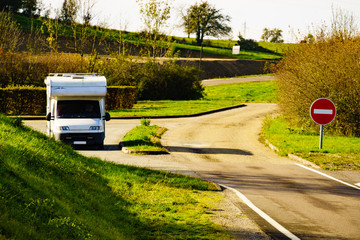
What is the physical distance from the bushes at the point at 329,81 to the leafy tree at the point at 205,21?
76191 mm

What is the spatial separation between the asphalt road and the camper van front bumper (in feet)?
1.41

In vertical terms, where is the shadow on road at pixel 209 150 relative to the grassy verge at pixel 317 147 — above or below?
below

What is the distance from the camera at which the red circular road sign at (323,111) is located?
17.6m

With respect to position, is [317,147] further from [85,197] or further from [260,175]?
[85,197]

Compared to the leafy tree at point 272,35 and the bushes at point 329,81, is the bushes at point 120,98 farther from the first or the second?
the leafy tree at point 272,35

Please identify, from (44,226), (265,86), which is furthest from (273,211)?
(265,86)

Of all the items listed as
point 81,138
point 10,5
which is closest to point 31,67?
point 81,138

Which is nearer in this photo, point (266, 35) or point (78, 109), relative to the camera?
point (78, 109)

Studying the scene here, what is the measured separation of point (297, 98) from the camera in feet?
74.9

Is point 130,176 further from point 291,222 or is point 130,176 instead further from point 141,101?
point 141,101

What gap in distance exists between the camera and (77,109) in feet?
60.5

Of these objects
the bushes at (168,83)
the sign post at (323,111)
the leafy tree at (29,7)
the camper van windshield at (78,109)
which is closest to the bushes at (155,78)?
the bushes at (168,83)

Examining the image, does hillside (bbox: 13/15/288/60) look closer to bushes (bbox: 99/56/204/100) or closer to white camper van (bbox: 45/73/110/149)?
bushes (bbox: 99/56/204/100)

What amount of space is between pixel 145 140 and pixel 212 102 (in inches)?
910
